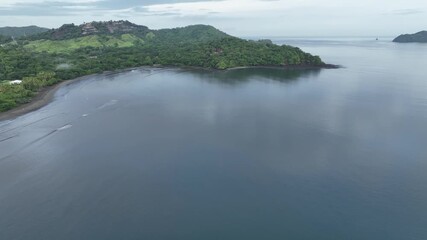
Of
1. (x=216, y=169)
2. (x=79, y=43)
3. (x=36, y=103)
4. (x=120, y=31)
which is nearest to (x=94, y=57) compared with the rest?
(x=79, y=43)

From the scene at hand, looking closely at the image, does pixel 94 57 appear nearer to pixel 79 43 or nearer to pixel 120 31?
pixel 79 43

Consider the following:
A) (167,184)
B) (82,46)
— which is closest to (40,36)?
(82,46)

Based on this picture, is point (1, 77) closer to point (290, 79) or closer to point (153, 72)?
point (153, 72)

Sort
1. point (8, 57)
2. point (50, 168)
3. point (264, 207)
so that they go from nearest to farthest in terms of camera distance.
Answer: point (264, 207) → point (50, 168) → point (8, 57)

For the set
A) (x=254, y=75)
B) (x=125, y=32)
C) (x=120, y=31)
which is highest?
(x=120, y=31)

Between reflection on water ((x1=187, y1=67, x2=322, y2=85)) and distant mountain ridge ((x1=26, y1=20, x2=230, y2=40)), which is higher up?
distant mountain ridge ((x1=26, y1=20, x2=230, y2=40))

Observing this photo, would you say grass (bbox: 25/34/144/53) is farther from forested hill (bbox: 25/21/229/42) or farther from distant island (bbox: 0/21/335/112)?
forested hill (bbox: 25/21/229/42)

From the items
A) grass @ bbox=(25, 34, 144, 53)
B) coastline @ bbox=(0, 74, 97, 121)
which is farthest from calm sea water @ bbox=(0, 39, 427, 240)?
grass @ bbox=(25, 34, 144, 53)
